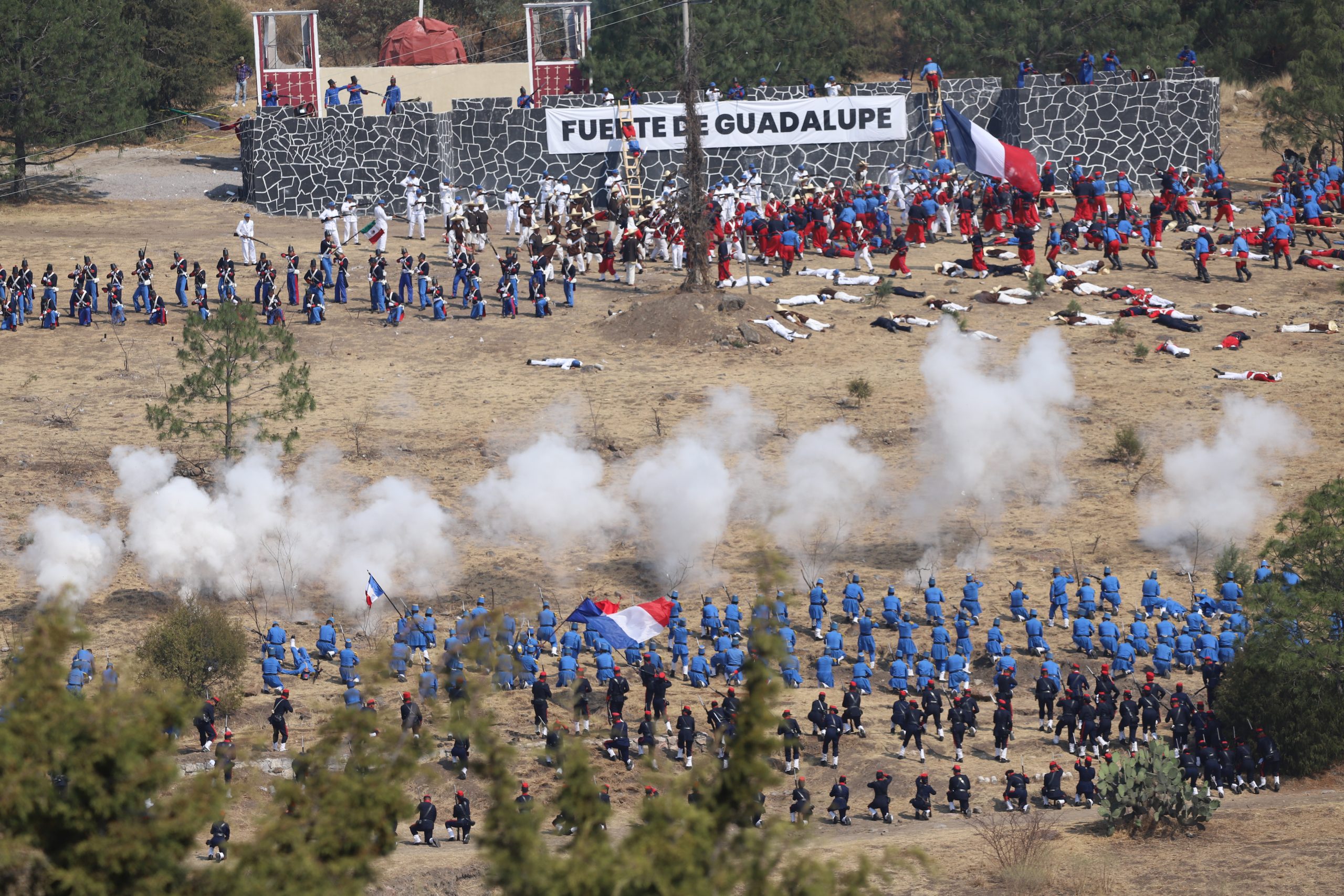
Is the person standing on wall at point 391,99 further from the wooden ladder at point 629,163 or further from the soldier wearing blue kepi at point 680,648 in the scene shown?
the soldier wearing blue kepi at point 680,648

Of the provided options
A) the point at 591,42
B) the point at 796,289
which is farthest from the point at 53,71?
the point at 796,289

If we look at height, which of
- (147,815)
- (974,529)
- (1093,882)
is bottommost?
(1093,882)

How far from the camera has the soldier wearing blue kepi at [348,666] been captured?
21.2 meters

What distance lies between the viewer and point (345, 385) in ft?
99.7

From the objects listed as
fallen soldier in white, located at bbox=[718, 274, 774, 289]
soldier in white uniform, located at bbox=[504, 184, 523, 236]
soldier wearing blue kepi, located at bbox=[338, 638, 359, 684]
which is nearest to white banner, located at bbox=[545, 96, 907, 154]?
soldier in white uniform, located at bbox=[504, 184, 523, 236]

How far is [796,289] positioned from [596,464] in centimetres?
1064

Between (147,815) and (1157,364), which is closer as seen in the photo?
(147,815)

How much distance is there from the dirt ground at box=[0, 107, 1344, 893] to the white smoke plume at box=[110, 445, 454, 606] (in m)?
0.41

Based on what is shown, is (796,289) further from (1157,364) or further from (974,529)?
(974,529)

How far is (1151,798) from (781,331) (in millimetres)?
16316

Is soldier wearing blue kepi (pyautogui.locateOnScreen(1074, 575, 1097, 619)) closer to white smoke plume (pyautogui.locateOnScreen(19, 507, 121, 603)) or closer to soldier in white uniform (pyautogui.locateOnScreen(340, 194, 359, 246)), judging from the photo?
white smoke plume (pyautogui.locateOnScreen(19, 507, 121, 603))

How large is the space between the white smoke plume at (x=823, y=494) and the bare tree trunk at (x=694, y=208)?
7.11 metres

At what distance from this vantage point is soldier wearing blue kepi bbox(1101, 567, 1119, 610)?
76.7 feet

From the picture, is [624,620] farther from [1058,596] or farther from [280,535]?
[1058,596]
